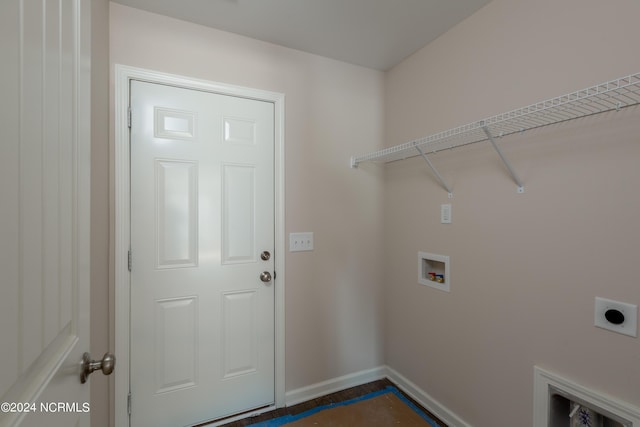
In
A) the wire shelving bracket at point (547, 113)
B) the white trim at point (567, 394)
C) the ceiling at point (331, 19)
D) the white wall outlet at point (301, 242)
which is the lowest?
the white trim at point (567, 394)

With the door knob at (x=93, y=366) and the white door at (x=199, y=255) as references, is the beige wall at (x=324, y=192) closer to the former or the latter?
the white door at (x=199, y=255)

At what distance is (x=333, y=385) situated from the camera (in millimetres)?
2092

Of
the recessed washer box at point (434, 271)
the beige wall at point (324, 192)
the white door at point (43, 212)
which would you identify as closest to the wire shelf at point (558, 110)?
the beige wall at point (324, 192)

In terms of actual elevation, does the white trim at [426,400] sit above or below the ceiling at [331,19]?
below

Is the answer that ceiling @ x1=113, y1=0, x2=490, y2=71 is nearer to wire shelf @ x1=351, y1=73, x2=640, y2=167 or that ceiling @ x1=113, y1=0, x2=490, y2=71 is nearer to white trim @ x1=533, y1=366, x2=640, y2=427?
wire shelf @ x1=351, y1=73, x2=640, y2=167

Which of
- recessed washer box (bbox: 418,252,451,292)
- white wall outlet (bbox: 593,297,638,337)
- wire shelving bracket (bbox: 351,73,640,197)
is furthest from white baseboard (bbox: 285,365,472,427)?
wire shelving bracket (bbox: 351,73,640,197)

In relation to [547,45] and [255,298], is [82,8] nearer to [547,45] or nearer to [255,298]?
[255,298]

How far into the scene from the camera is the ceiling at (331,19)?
155 cm

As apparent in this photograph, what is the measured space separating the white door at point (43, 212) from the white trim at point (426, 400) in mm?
1860

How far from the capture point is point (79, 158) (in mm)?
672

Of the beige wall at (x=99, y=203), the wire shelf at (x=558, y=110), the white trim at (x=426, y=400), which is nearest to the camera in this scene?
the wire shelf at (x=558, y=110)

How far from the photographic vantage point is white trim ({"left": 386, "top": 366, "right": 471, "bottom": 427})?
5.61 feet

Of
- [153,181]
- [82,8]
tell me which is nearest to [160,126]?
[153,181]

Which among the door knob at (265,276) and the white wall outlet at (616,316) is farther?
the door knob at (265,276)
